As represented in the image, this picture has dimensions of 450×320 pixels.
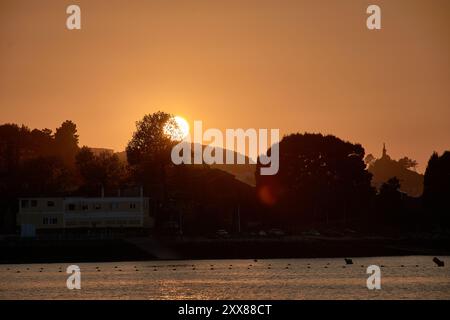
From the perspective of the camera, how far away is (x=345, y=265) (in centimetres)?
14288

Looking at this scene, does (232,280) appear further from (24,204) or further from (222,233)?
(24,204)

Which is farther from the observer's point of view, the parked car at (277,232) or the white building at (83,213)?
the white building at (83,213)

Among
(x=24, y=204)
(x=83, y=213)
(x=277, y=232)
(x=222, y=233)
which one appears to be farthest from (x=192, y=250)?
(x=24, y=204)

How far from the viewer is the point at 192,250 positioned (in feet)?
547

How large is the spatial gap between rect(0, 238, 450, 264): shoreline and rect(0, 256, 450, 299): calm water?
701 cm

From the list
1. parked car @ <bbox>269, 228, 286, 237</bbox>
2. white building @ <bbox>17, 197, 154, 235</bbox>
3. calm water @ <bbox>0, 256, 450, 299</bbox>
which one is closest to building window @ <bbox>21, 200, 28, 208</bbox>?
white building @ <bbox>17, 197, 154, 235</bbox>

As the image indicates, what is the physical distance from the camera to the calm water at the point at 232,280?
3967 inches

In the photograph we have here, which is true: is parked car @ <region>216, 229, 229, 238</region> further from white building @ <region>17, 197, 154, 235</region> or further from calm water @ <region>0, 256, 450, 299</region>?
calm water @ <region>0, 256, 450, 299</region>

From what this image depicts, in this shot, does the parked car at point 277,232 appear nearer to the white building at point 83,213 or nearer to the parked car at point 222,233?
the parked car at point 222,233

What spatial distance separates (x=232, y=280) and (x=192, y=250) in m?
49.1

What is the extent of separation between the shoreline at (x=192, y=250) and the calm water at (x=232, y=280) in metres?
7.01

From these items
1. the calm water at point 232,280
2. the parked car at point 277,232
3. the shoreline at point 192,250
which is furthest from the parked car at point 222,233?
the calm water at point 232,280

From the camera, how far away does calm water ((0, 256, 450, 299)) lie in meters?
101
